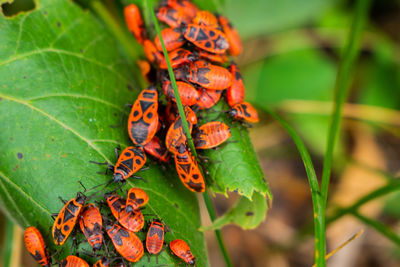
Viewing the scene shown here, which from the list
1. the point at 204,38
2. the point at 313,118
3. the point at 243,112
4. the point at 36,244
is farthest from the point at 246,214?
the point at 313,118

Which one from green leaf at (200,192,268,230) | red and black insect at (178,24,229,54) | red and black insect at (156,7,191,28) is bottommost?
green leaf at (200,192,268,230)

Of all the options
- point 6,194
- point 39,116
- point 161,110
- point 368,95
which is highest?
point 368,95

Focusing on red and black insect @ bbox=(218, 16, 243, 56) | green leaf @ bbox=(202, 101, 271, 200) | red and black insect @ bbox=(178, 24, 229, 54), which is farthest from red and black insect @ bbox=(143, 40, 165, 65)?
green leaf @ bbox=(202, 101, 271, 200)

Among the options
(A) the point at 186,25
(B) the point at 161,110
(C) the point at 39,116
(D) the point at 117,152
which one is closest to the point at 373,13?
(A) the point at 186,25

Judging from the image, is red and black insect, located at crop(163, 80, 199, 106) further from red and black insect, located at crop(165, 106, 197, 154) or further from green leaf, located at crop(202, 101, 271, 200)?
green leaf, located at crop(202, 101, 271, 200)

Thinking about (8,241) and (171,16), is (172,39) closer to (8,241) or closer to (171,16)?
(171,16)

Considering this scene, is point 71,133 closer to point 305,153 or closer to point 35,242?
point 35,242

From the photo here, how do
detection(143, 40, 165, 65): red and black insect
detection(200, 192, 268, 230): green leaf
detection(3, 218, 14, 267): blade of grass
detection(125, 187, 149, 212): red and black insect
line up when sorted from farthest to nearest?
detection(3, 218, 14, 267): blade of grass → detection(143, 40, 165, 65): red and black insect → detection(200, 192, 268, 230): green leaf → detection(125, 187, 149, 212): red and black insect
